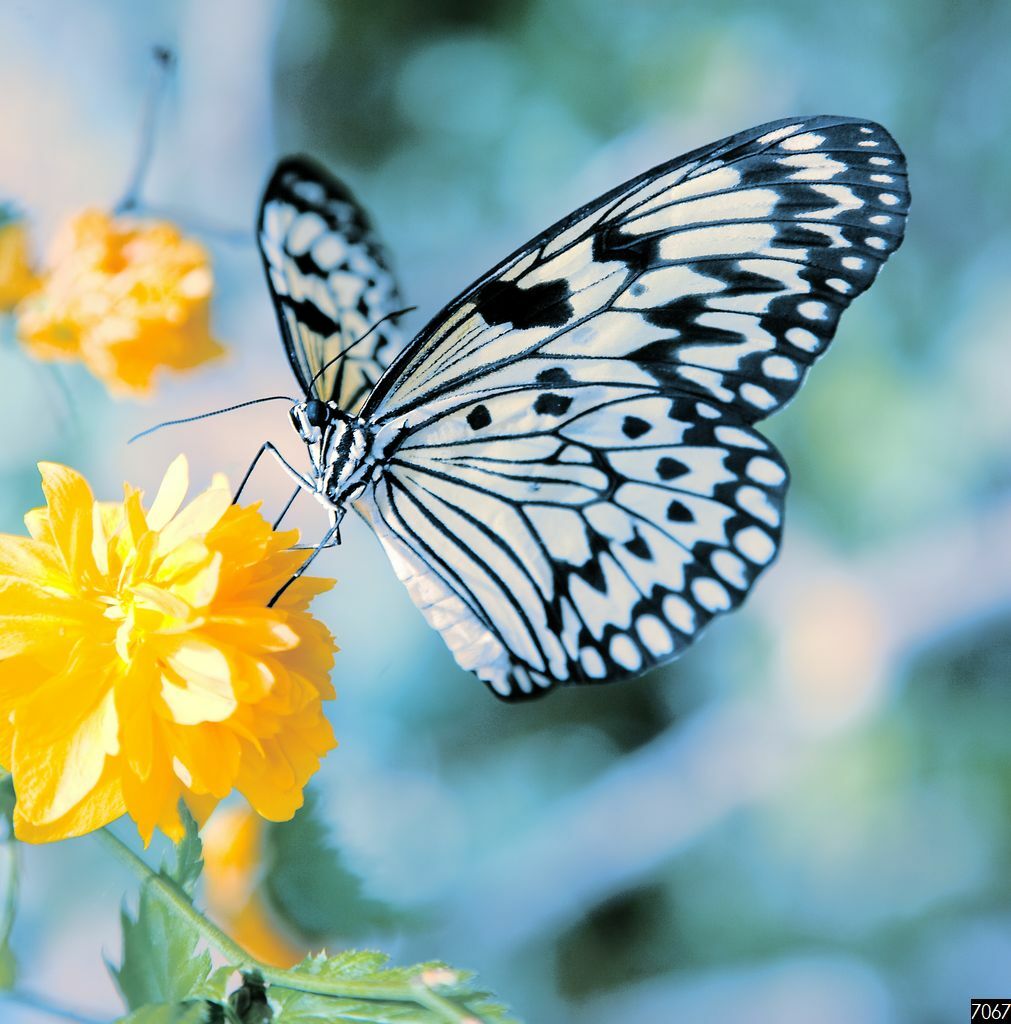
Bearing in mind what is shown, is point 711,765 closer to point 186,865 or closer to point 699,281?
point 699,281

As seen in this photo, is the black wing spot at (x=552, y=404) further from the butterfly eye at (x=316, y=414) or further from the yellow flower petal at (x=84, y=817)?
the yellow flower petal at (x=84, y=817)

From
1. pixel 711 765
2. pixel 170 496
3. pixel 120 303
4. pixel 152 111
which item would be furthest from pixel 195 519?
pixel 711 765

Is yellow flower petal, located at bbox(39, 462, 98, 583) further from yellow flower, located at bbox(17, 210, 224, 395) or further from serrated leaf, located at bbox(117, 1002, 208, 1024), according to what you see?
yellow flower, located at bbox(17, 210, 224, 395)

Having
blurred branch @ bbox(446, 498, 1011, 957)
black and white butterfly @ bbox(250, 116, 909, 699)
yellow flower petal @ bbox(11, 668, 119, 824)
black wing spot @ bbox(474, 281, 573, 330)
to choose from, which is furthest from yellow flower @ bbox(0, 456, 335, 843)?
blurred branch @ bbox(446, 498, 1011, 957)

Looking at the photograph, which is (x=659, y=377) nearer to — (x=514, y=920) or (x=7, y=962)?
(x=7, y=962)

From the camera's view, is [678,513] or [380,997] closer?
[380,997]

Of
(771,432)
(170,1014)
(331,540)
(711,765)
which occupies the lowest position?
(170,1014)

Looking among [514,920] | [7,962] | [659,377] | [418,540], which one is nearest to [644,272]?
[659,377]
